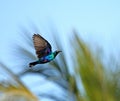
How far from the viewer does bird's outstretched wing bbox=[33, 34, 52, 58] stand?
0.87 meters

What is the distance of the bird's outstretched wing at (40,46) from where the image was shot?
87 centimetres

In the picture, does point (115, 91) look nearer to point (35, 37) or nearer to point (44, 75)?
point (44, 75)

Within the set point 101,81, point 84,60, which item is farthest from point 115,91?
point 84,60

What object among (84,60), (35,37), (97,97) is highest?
(84,60)

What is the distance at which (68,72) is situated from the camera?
89.0 inches

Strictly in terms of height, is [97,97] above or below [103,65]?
below

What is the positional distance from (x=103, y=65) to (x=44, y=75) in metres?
0.37

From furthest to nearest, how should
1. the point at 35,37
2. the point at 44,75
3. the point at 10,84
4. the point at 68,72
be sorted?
1. the point at 44,75
2. the point at 68,72
3. the point at 10,84
4. the point at 35,37

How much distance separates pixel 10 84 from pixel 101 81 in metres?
0.66

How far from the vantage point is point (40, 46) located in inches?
35.3

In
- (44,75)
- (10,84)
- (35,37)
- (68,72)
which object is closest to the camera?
(35,37)

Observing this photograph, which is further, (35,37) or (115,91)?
(115,91)

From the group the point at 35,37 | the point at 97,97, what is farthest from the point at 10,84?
the point at 35,37

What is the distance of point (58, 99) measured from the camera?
2514 millimetres
